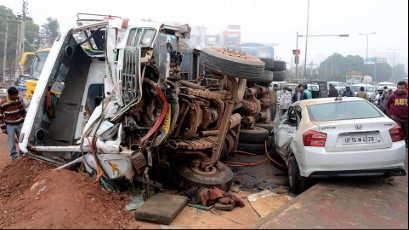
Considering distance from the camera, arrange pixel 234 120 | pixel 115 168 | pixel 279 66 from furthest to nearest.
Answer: pixel 279 66 → pixel 234 120 → pixel 115 168

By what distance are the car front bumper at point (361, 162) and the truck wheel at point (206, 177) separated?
122cm

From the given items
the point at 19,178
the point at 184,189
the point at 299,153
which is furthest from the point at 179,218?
the point at 19,178

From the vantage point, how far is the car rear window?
5.18 metres

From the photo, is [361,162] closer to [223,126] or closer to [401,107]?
[223,126]

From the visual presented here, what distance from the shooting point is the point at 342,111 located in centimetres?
533

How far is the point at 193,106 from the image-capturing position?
16.6 ft

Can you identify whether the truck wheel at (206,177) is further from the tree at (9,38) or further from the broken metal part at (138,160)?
the tree at (9,38)

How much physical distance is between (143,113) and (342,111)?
9.41 feet

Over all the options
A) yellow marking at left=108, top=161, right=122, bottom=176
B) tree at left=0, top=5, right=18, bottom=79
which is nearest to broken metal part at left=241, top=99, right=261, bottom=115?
yellow marking at left=108, top=161, right=122, bottom=176

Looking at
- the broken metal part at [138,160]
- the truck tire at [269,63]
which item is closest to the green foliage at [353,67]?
the truck tire at [269,63]

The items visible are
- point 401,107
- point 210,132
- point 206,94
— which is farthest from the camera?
point 401,107

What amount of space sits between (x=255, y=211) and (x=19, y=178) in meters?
3.34

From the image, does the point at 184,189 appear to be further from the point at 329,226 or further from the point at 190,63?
the point at 190,63

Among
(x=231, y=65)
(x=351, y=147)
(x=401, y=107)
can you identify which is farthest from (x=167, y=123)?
(x=401, y=107)
